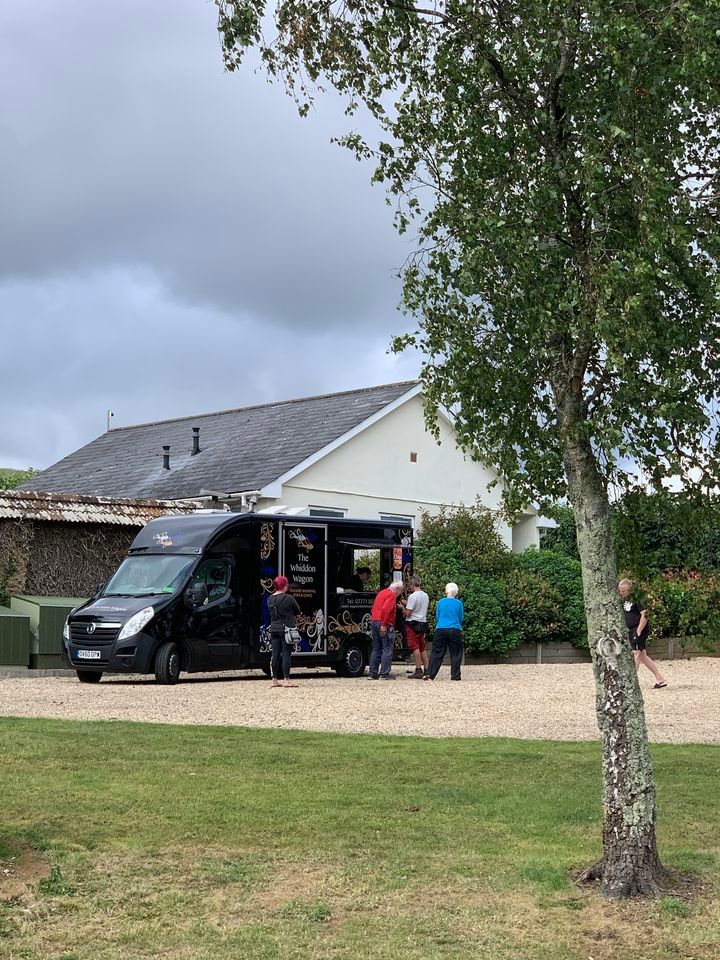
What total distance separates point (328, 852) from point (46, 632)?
1605cm

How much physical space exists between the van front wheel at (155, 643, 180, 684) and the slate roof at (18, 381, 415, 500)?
10357 mm

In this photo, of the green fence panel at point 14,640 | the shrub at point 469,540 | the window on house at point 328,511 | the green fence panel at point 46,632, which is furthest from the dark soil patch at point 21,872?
the window on house at point 328,511

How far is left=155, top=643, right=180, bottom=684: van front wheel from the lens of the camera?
2080cm

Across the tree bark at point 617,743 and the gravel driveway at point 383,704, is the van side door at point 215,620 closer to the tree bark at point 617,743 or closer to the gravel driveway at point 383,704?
the gravel driveway at point 383,704

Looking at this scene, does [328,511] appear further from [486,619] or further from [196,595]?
[196,595]

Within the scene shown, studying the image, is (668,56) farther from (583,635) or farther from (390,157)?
(583,635)

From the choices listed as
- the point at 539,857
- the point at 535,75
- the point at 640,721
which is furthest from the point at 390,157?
the point at 539,857

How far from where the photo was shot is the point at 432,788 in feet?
33.7

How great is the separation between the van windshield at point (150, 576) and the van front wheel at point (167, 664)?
101 cm

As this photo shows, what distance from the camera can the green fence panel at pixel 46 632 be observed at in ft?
75.9

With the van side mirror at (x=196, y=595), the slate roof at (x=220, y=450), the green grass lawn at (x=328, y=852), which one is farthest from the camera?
the slate roof at (x=220, y=450)

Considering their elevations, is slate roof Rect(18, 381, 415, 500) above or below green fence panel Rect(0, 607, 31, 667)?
above

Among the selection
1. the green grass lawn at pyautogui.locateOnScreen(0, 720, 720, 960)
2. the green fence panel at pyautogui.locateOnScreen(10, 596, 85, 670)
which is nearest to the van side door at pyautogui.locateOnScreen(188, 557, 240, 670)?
the green fence panel at pyautogui.locateOnScreen(10, 596, 85, 670)

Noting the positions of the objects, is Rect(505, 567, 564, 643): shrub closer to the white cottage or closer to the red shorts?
the white cottage
